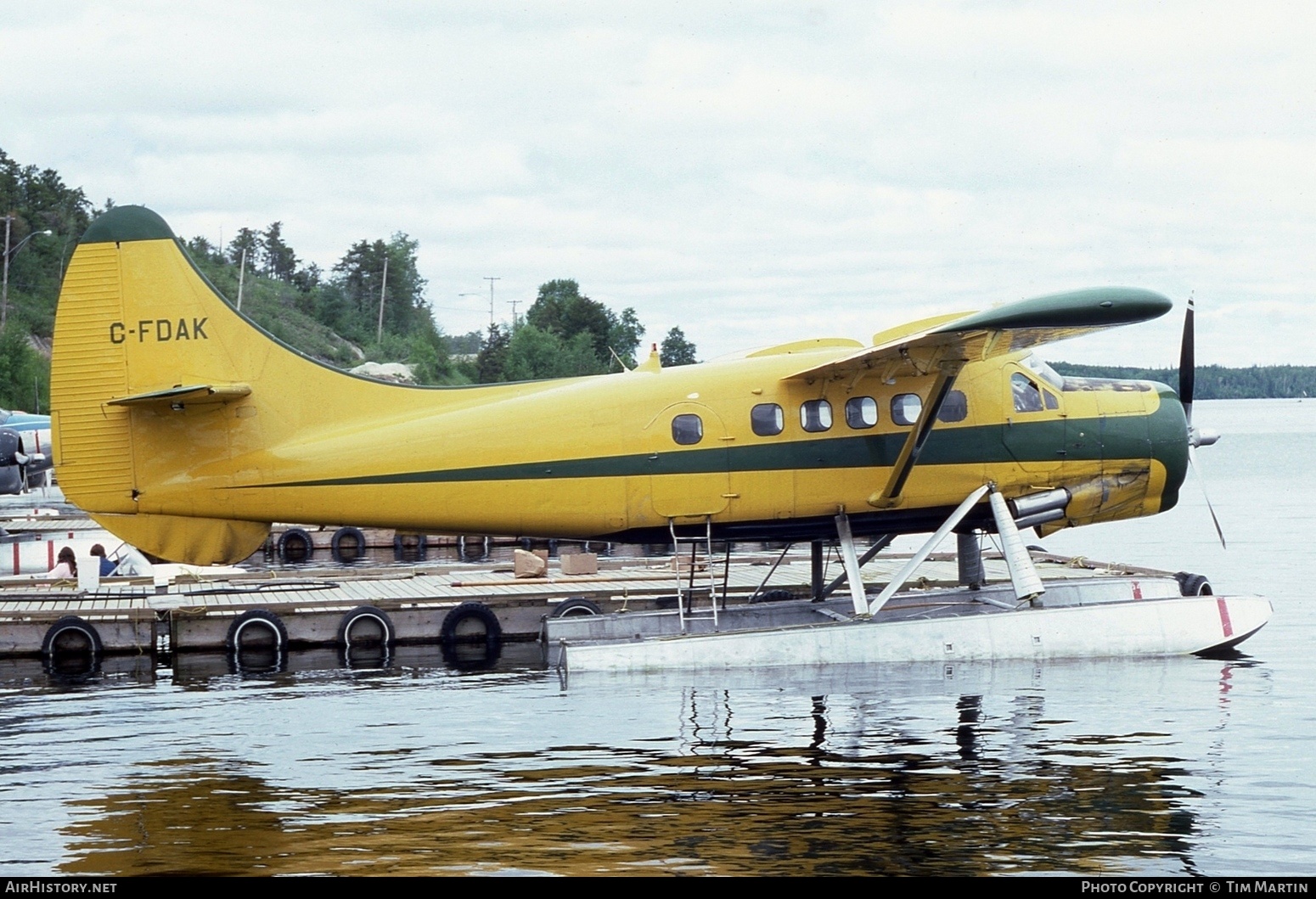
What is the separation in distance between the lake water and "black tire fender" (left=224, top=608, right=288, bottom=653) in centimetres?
64

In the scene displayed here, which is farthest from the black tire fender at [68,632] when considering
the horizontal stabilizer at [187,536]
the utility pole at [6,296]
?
the utility pole at [6,296]

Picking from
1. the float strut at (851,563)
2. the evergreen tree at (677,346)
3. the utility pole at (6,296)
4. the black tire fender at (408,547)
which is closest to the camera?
the float strut at (851,563)

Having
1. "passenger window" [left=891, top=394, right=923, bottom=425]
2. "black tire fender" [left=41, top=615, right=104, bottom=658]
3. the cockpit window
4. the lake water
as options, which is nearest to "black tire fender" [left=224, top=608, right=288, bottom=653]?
the lake water

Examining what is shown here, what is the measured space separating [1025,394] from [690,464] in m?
4.12

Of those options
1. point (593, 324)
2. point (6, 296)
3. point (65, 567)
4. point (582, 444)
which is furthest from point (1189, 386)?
point (593, 324)

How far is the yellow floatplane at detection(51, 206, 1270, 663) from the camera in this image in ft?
53.4

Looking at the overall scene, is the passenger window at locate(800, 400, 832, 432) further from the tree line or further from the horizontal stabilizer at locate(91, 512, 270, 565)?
the tree line

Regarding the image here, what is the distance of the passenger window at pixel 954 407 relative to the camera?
17.2m

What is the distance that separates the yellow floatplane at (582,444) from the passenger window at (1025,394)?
0.03m

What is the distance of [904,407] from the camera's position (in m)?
17.1

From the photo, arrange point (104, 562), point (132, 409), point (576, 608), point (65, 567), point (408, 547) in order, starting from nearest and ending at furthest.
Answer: point (132, 409), point (576, 608), point (65, 567), point (104, 562), point (408, 547)

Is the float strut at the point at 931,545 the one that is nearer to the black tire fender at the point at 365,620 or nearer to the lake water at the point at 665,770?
the lake water at the point at 665,770

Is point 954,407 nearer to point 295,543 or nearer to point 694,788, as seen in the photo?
point 694,788

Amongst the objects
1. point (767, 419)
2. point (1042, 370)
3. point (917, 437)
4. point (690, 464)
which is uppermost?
point (1042, 370)
